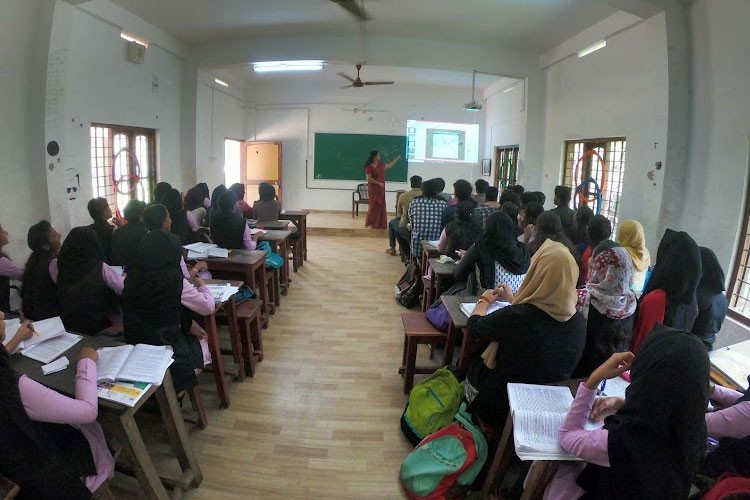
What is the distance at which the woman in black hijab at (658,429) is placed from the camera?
1.23 meters

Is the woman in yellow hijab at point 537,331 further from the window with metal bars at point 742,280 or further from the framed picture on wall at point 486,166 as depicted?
the framed picture on wall at point 486,166

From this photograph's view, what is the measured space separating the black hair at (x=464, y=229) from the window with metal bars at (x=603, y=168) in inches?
77.5

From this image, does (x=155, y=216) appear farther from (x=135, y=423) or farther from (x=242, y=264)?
(x=135, y=423)

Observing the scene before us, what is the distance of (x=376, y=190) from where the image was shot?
877cm

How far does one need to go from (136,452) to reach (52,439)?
0.29 meters

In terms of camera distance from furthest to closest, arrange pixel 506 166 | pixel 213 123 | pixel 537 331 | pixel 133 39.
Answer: pixel 506 166 < pixel 213 123 < pixel 133 39 < pixel 537 331

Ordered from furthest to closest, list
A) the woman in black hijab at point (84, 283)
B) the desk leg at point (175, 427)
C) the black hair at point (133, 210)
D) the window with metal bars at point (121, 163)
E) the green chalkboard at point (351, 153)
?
the green chalkboard at point (351, 153)
the window with metal bars at point (121, 163)
the black hair at point (133, 210)
the woman in black hijab at point (84, 283)
the desk leg at point (175, 427)

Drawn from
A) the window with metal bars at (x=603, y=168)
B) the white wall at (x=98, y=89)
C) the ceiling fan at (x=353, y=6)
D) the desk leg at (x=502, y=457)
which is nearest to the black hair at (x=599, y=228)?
the desk leg at (x=502, y=457)

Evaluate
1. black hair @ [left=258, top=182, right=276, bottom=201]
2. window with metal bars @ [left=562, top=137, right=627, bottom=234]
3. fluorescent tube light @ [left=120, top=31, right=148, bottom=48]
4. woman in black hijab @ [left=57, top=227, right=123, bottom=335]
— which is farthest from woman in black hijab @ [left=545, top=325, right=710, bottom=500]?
→ fluorescent tube light @ [left=120, top=31, right=148, bottom=48]

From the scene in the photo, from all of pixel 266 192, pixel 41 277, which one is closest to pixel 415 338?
pixel 41 277

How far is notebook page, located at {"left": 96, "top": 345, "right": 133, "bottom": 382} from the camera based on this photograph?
1670 mm

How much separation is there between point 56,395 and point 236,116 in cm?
889

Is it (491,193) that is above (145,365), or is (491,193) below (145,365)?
above

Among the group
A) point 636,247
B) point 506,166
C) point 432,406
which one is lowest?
point 432,406
